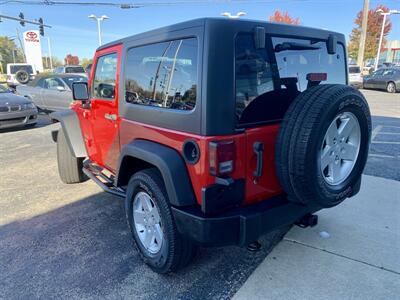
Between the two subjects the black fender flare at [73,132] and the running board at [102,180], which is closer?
the running board at [102,180]

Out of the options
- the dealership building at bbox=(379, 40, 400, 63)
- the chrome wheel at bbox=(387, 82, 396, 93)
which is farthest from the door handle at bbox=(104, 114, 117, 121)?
the dealership building at bbox=(379, 40, 400, 63)

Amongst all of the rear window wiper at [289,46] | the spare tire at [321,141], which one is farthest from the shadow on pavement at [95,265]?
the rear window wiper at [289,46]

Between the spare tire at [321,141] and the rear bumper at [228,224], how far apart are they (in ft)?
0.81

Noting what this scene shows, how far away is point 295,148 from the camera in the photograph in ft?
6.79

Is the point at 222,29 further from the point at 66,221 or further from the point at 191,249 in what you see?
the point at 66,221

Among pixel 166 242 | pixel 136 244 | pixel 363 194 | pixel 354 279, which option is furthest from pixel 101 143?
pixel 363 194

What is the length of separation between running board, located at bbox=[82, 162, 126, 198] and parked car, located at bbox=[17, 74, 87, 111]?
6790mm

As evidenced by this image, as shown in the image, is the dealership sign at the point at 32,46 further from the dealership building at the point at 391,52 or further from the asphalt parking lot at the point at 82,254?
the dealership building at the point at 391,52

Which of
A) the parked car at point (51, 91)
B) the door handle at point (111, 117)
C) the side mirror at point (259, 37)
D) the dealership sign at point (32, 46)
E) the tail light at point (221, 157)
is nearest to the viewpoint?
the tail light at point (221, 157)

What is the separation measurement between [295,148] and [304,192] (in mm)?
326

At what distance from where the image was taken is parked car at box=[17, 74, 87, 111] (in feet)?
33.5

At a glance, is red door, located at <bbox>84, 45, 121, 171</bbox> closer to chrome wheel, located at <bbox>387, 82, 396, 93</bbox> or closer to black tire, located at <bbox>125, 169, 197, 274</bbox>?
black tire, located at <bbox>125, 169, 197, 274</bbox>

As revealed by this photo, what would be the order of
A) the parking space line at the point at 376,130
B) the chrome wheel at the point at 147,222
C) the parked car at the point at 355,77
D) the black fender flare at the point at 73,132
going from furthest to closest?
the parked car at the point at 355,77 < the parking space line at the point at 376,130 < the black fender flare at the point at 73,132 < the chrome wheel at the point at 147,222

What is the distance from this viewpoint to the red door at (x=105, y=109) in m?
3.17
